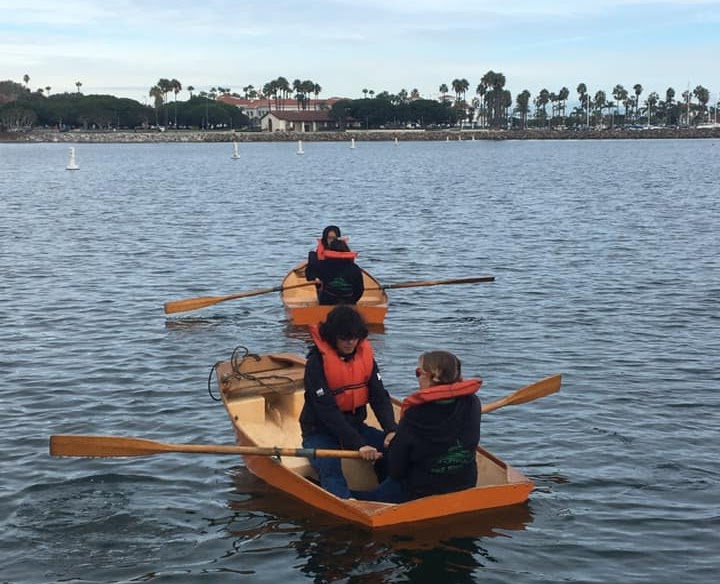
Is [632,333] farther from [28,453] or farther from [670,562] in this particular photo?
[28,453]

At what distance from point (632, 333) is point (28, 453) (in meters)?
10.7

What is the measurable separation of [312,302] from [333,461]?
9.95 m

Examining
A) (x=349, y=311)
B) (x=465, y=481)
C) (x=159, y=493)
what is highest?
(x=349, y=311)

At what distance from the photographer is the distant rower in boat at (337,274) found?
17016 millimetres

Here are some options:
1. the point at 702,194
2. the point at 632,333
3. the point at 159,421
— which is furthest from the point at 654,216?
the point at 159,421

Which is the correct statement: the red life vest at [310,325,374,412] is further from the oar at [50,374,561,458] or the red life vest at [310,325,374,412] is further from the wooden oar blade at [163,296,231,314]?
the wooden oar blade at [163,296,231,314]

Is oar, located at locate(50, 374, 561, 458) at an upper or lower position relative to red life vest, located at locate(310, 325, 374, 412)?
lower

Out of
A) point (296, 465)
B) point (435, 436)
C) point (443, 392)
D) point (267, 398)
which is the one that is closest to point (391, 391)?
point (267, 398)

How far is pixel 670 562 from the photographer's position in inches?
351

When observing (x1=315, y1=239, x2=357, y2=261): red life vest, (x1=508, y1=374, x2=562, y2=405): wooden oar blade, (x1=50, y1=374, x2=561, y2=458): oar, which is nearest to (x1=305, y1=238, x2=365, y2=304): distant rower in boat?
(x1=315, y1=239, x2=357, y2=261): red life vest

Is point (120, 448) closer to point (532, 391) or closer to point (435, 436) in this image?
point (435, 436)

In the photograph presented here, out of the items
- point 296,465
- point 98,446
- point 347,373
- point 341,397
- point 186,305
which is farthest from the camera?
point 186,305

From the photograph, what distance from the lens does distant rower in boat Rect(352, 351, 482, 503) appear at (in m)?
8.16

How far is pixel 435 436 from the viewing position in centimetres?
845
